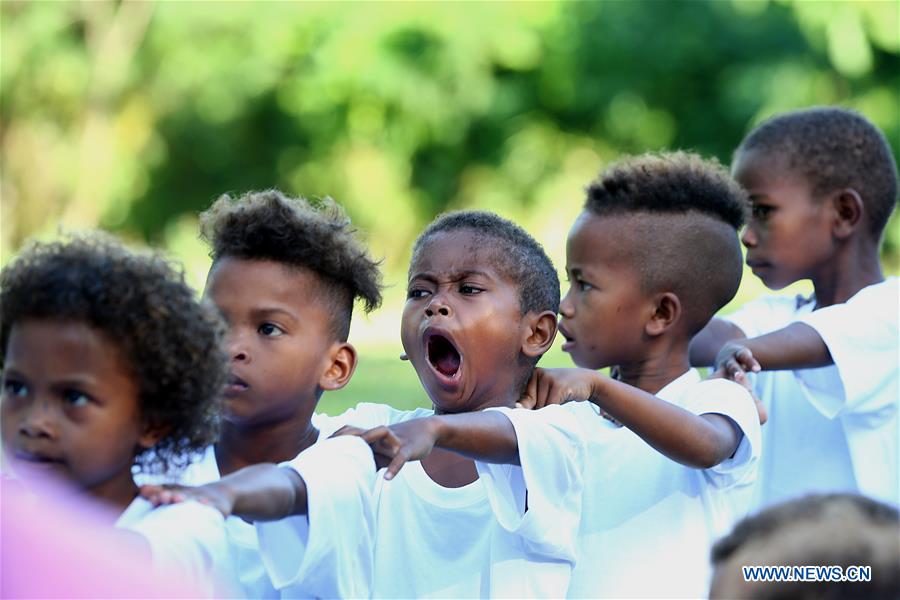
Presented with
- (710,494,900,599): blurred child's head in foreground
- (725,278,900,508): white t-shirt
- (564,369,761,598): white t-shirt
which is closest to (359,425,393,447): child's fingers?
(564,369,761,598): white t-shirt

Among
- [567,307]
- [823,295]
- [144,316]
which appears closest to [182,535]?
[144,316]

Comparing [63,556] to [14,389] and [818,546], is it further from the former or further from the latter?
[818,546]

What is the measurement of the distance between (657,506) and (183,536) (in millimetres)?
1611

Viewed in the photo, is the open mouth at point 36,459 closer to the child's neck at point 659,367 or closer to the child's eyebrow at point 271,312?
the child's eyebrow at point 271,312

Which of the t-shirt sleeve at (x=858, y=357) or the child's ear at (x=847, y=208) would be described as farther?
the child's ear at (x=847, y=208)

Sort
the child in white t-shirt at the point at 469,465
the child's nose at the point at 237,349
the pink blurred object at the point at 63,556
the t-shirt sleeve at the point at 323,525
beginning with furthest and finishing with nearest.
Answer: the child's nose at the point at 237,349
the child in white t-shirt at the point at 469,465
the t-shirt sleeve at the point at 323,525
the pink blurred object at the point at 63,556

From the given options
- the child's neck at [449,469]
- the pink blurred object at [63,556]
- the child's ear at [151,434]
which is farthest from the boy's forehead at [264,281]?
the pink blurred object at [63,556]

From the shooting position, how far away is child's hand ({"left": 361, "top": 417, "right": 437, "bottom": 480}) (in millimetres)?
2578

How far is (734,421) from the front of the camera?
11.0ft

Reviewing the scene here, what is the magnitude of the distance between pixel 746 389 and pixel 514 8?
15114mm

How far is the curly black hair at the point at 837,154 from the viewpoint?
14.8 ft

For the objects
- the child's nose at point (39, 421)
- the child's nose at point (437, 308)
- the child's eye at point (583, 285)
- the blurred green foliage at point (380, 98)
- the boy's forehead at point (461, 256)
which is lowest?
the child's nose at point (39, 421)

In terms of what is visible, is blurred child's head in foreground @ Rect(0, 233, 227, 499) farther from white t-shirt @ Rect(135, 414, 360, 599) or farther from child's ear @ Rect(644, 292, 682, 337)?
child's ear @ Rect(644, 292, 682, 337)

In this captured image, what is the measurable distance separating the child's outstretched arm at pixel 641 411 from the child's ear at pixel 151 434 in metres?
1.02
